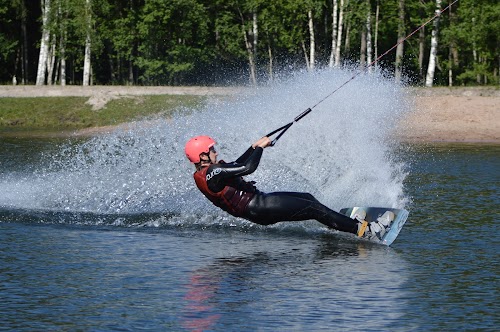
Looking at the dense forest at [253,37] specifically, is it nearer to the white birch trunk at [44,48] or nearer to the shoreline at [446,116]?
the white birch trunk at [44,48]

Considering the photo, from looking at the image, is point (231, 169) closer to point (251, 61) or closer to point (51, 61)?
point (251, 61)

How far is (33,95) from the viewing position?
51.0 meters

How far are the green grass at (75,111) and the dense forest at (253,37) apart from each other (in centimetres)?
769

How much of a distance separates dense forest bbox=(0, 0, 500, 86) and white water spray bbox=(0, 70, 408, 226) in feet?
113

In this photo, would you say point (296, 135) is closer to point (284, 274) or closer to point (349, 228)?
point (349, 228)

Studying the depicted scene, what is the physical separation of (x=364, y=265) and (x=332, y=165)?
5.41 meters

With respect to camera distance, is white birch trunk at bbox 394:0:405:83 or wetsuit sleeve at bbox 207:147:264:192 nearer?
wetsuit sleeve at bbox 207:147:264:192

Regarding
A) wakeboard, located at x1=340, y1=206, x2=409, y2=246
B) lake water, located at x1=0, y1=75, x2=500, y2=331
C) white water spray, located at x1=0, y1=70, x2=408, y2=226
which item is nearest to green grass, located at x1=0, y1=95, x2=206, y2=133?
lake water, located at x1=0, y1=75, x2=500, y2=331

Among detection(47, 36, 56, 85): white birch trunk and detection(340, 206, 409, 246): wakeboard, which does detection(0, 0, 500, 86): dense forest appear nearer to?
detection(47, 36, 56, 85): white birch trunk

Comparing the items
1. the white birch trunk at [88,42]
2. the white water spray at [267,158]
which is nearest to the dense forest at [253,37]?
the white birch trunk at [88,42]

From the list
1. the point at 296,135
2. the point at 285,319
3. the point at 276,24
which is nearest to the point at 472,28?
the point at 276,24

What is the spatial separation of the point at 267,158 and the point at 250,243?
456 centimetres

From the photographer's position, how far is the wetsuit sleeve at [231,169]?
1275cm

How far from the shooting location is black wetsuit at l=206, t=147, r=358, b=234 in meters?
12.9
